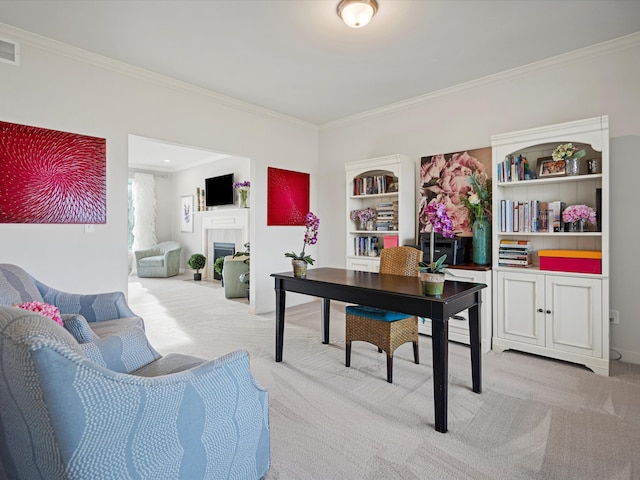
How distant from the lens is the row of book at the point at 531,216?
119 inches

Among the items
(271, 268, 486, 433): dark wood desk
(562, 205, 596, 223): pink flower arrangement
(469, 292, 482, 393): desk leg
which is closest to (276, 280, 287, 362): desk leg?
(271, 268, 486, 433): dark wood desk

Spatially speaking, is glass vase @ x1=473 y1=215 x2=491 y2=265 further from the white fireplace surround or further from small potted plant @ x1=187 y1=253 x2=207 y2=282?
small potted plant @ x1=187 y1=253 x2=207 y2=282

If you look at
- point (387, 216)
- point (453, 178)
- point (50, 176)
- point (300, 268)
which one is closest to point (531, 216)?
point (453, 178)

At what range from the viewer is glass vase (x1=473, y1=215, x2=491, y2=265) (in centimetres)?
342

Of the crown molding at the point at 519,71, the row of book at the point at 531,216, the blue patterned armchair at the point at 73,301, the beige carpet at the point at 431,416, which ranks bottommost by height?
the beige carpet at the point at 431,416

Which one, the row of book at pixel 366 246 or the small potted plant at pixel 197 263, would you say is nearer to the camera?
the row of book at pixel 366 246

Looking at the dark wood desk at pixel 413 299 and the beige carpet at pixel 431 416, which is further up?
the dark wood desk at pixel 413 299

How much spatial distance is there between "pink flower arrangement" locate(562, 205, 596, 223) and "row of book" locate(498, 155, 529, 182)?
471mm

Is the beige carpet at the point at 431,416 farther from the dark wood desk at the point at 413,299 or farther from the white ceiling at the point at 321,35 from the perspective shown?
the white ceiling at the point at 321,35

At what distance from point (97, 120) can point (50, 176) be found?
2.18 feet

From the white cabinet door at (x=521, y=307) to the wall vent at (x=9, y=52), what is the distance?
4.45m

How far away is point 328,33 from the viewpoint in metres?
2.78

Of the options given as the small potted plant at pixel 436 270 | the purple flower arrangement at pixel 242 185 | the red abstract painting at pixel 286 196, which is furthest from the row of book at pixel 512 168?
the purple flower arrangement at pixel 242 185

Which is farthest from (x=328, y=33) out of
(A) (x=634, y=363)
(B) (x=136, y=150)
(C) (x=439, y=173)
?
(B) (x=136, y=150)
